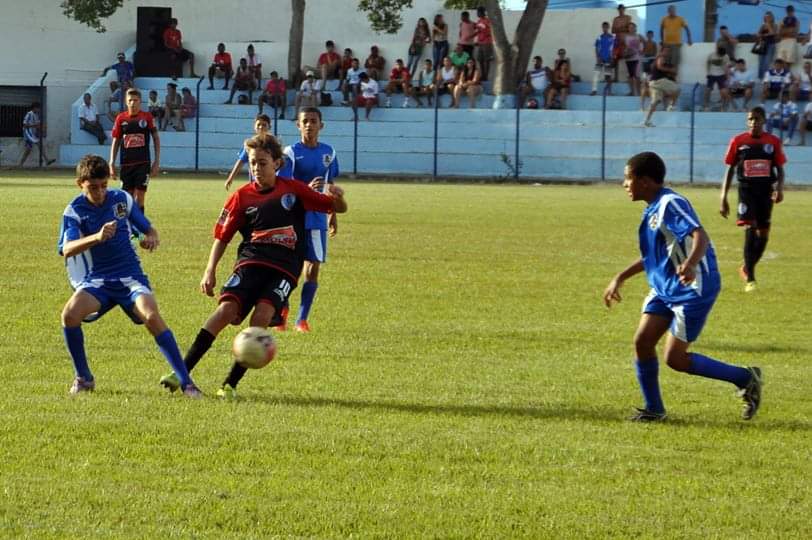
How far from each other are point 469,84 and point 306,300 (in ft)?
104

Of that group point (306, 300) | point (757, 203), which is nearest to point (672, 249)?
point (306, 300)

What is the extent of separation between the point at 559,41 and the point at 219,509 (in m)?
42.4

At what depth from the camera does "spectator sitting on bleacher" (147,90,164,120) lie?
42322 millimetres

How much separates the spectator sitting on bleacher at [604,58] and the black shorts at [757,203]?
26316 mm

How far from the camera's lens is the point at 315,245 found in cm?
1147

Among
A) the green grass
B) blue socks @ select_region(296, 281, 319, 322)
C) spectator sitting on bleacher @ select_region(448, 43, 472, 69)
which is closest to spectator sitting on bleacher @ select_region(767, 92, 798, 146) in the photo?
spectator sitting on bleacher @ select_region(448, 43, 472, 69)

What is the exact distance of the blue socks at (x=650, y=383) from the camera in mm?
7449

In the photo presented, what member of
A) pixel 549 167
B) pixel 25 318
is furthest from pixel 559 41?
pixel 25 318

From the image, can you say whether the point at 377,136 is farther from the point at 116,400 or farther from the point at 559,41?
the point at 116,400

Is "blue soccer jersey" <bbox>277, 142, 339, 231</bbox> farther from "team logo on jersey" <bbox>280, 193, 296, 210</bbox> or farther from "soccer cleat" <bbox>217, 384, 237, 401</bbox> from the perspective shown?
"soccer cleat" <bbox>217, 384, 237, 401</bbox>

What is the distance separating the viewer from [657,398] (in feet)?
24.5

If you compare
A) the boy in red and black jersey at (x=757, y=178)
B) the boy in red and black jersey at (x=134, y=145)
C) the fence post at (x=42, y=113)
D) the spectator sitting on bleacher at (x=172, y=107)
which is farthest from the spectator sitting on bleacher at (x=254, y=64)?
the boy in red and black jersey at (x=757, y=178)

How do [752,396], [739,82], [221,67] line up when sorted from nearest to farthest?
[752,396]
[739,82]
[221,67]

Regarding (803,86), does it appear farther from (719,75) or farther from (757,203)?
(757,203)
